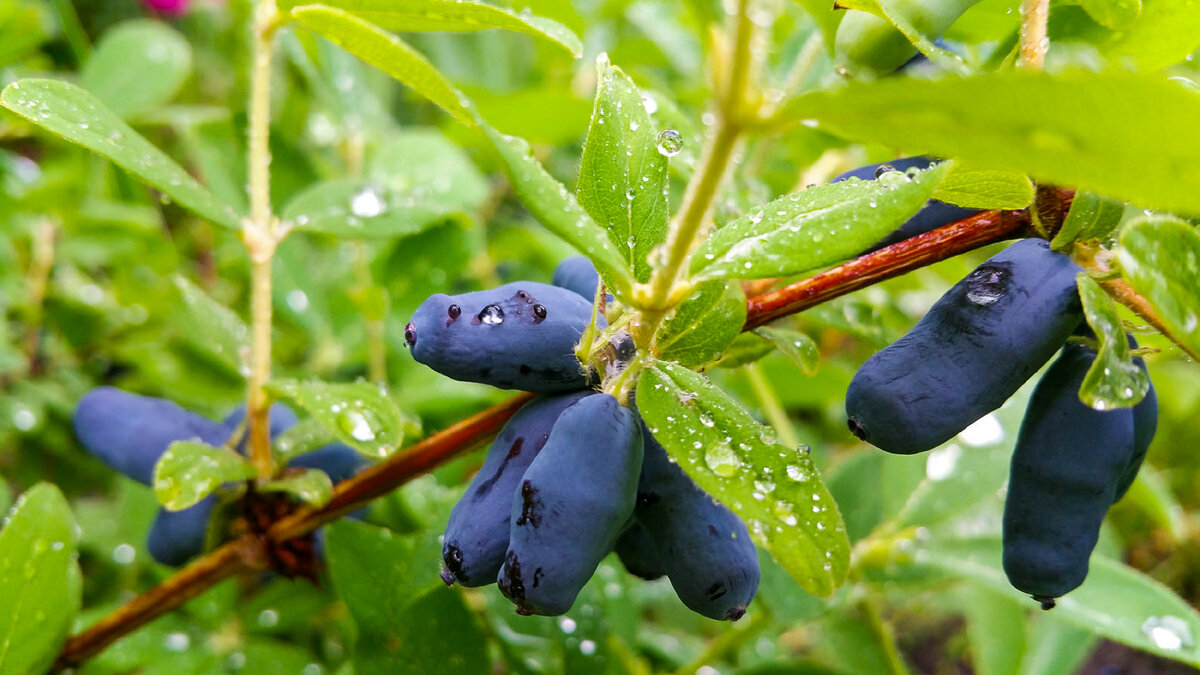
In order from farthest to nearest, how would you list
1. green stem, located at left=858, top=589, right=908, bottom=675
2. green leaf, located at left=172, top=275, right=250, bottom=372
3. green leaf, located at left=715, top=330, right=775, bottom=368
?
1. green stem, located at left=858, top=589, right=908, bottom=675
2. green leaf, located at left=172, top=275, right=250, bottom=372
3. green leaf, located at left=715, top=330, right=775, bottom=368

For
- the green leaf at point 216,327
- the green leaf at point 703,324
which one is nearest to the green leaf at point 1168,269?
the green leaf at point 703,324

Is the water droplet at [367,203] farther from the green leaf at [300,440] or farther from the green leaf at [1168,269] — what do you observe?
the green leaf at [1168,269]

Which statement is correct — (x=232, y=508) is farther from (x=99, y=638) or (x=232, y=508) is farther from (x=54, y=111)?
(x=54, y=111)

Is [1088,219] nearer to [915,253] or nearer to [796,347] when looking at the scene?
[915,253]

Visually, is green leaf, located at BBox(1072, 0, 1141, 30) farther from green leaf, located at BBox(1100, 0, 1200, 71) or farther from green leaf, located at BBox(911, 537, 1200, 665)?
green leaf, located at BBox(911, 537, 1200, 665)

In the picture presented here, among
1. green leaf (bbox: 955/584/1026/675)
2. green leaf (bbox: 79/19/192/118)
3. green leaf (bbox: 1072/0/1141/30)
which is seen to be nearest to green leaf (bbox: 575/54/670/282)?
green leaf (bbox: 1072/0/1141/30)

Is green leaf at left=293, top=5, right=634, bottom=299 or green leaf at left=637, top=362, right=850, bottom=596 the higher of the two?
green leaf at left=293, top=5, right=634, bottom=299
